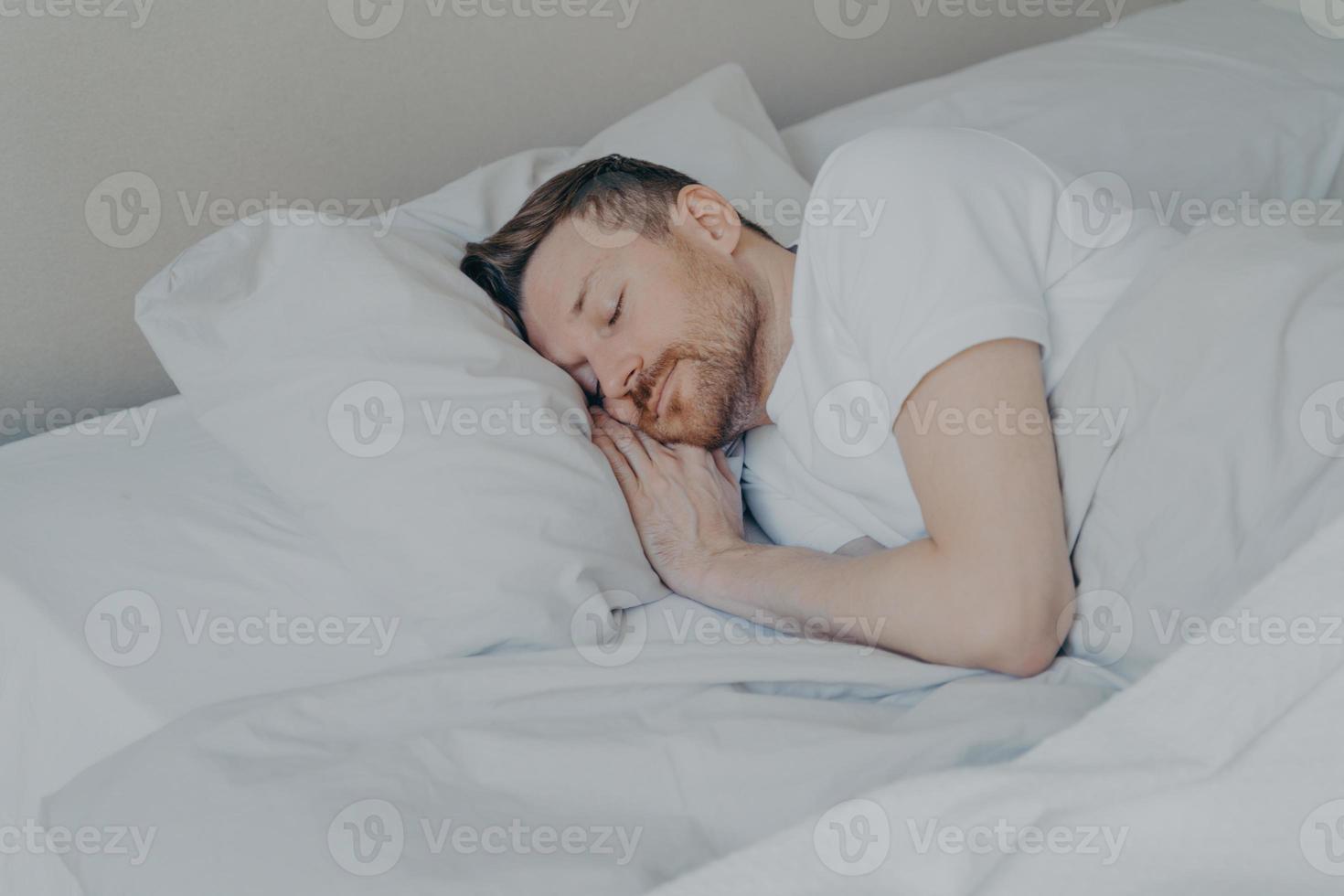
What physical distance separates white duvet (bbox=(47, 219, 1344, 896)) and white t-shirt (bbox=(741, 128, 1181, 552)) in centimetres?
8

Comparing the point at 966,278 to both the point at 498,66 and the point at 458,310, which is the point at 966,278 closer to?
the point at 458,310

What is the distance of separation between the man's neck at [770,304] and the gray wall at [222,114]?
0.54m

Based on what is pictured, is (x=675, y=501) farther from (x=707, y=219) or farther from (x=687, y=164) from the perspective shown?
(x=687, y=164)

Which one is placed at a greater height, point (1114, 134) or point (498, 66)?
point (498, 66)

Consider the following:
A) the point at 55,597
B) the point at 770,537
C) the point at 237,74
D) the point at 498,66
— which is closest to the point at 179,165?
the point at 237,74

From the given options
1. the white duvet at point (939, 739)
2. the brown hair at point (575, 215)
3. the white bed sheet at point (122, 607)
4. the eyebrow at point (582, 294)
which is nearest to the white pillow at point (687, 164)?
the brown hair at point (575, 215)

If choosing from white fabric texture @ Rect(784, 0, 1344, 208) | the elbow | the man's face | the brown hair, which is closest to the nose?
the man's face

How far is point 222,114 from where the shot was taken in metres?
1.46

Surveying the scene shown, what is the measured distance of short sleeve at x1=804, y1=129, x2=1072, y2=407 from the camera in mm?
1001

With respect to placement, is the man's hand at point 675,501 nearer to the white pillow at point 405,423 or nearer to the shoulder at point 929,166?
the white pillow at point 405,423

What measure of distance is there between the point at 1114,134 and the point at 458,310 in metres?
Answer: 1.05

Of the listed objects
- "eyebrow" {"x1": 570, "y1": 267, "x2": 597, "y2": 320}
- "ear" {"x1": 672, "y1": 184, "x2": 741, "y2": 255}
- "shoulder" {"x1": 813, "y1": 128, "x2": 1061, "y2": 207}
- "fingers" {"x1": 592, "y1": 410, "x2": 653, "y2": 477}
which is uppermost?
"shoulder" {"x1": 813, "y1": 128, "x2": 1061, "y2": 207}

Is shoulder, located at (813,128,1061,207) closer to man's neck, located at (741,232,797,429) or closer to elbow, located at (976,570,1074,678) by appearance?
man's neck, located at (741,232,797,429)

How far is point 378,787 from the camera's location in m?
0.87
